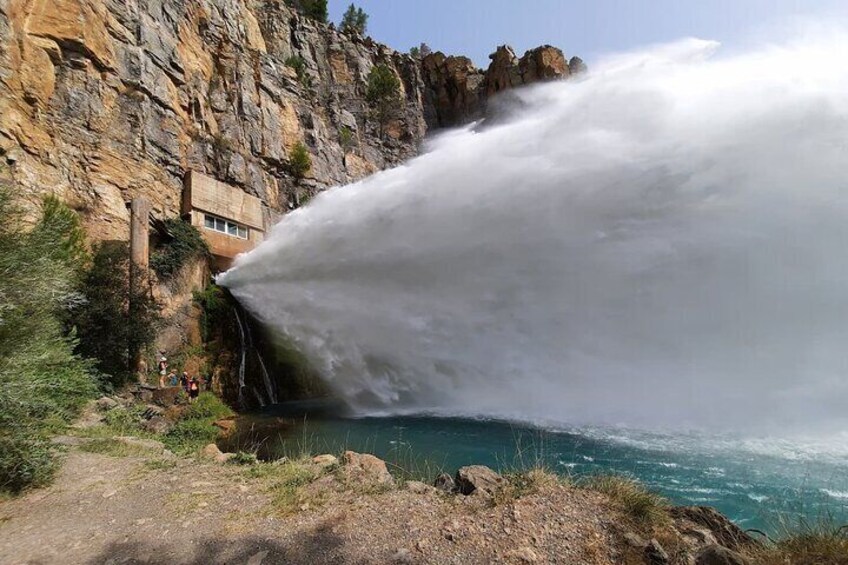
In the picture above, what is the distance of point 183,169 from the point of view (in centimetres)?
2070

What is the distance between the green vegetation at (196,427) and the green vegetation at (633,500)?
638 cm

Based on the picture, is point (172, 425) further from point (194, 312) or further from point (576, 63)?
point (576, 63)

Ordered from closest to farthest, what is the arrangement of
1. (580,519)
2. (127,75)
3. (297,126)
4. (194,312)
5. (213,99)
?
1. (580,519)
2. (194,312)
3. (127,75)
4. (213,99)
5. (297,126)

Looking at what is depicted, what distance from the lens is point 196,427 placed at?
1019 cm

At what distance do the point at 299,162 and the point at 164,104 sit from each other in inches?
372

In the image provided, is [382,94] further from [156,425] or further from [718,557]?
[718,557]

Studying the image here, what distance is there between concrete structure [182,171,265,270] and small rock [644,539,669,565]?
69.2 ft

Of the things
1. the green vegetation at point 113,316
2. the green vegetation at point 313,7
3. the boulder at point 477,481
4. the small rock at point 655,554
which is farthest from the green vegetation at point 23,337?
the green vegetation at point 313,7

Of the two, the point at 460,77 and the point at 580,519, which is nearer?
the point at 580,519

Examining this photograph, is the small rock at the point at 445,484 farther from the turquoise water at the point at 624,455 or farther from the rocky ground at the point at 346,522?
the turquoise water at the point at 624,455

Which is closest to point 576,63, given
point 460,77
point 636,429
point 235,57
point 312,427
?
point 460,77

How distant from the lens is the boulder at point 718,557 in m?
3.04

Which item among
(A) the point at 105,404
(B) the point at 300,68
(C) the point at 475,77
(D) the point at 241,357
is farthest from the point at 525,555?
(C) the point at 475,77

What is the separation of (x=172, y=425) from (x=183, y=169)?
1500 cm
